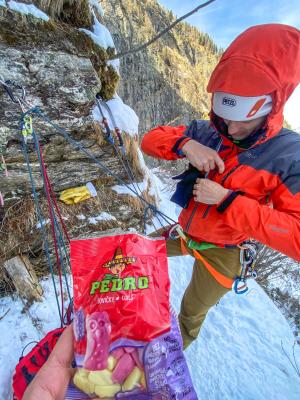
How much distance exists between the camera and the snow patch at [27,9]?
225 cm

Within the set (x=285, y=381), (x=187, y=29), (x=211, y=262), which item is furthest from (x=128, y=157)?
(x=187, y=29)

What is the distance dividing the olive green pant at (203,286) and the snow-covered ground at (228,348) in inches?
17.3

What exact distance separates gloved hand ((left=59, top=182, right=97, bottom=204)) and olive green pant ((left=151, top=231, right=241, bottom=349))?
142 centimetres

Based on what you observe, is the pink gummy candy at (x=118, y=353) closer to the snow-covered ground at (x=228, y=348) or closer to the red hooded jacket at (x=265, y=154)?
the red hooded jacket at (x=265, y=154)

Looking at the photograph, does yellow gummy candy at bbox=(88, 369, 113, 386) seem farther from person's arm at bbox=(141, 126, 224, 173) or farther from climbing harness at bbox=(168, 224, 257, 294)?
person's arm at bbox=(141, 126, 224, 173)

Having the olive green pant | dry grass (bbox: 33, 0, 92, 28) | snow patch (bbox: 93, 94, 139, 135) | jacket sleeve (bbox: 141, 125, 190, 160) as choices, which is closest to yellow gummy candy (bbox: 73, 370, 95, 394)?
the olive green pant

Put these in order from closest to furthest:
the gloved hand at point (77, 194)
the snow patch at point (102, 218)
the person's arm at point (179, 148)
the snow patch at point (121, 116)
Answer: the person's arm at point (179, 148) < the gloved hand at point (77, 194) < the snow patch at point (102, 218) < the snow patch at point (121, 116)

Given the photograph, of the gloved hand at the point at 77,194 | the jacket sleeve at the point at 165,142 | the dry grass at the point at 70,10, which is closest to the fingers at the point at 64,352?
the jacket sleeve at the point at 165,142

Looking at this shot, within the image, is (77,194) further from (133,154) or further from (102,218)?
(133,154)

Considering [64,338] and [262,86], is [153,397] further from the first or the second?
[262,86]

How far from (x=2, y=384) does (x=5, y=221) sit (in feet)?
4.34

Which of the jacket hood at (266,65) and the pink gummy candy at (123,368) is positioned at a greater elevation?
the jacket hood at (266,65)

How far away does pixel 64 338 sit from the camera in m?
1.12

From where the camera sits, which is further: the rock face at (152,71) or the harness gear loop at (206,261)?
the rock face at (152,71)
